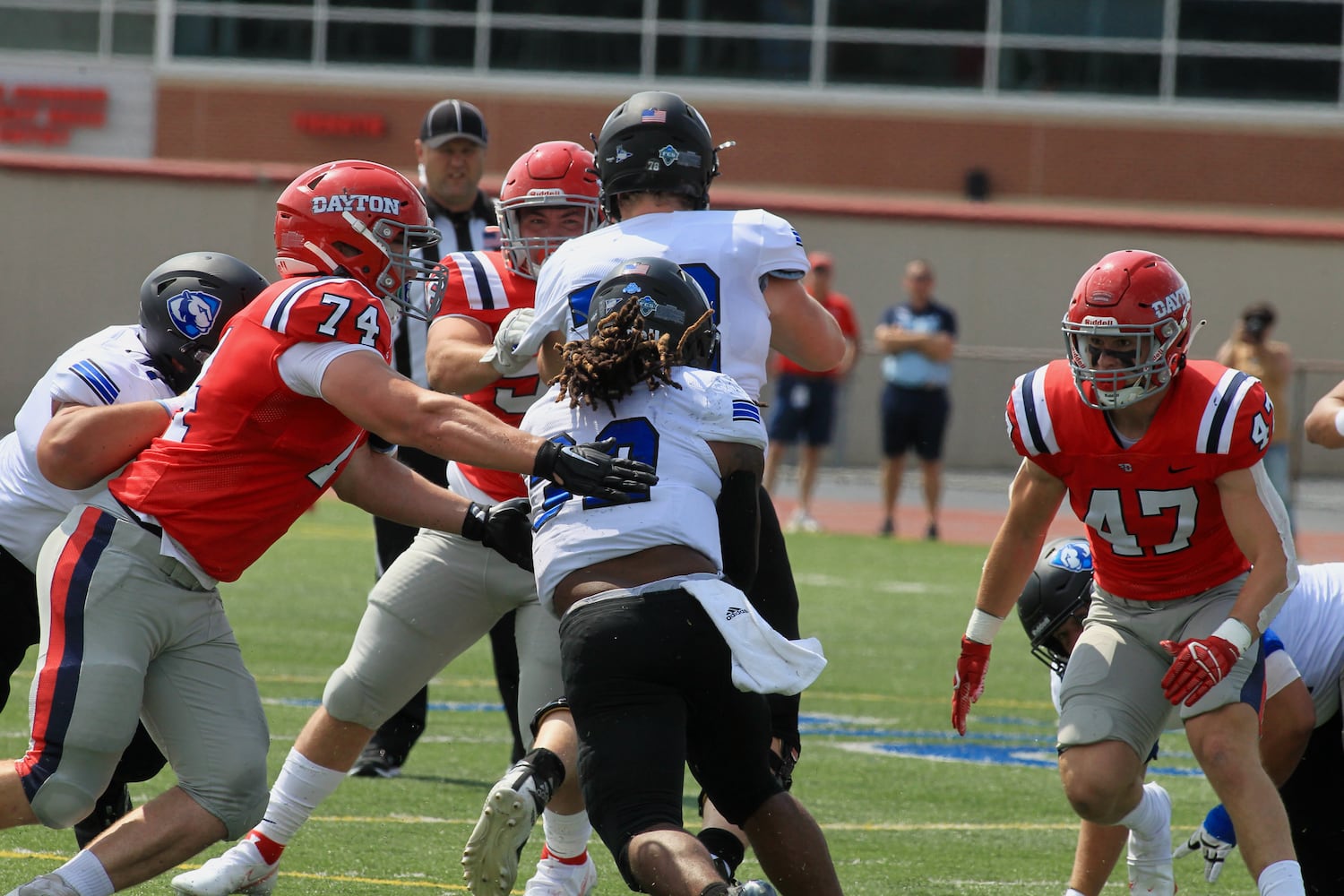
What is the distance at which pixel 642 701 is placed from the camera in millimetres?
3572

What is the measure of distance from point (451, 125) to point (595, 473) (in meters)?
3.54

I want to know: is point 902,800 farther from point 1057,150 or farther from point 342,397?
point 1057,150

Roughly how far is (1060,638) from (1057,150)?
61.9 feet

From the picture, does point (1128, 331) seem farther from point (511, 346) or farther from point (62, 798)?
point (62, 798)

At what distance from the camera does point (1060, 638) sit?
5.03m

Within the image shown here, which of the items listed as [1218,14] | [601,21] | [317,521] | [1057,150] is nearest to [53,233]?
[317,521]

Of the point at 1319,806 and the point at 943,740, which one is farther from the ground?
the point at 1319,806

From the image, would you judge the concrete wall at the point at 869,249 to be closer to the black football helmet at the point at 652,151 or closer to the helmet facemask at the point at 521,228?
the helmet facemask at the point at 521,228

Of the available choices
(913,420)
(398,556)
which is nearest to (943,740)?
(398,556)

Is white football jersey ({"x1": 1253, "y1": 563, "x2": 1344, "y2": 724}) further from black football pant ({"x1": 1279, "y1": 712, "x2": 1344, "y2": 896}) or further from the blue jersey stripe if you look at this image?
the blue jersey stripe

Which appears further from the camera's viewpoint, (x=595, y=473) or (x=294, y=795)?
(x=294, y=795)

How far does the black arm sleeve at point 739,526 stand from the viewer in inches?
153

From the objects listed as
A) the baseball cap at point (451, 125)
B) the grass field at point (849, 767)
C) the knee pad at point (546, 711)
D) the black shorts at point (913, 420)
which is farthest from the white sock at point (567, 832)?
the black shorts at point (913, 420)

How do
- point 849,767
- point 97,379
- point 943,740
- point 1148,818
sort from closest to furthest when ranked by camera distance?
point 97,379
point 1148,818
point 849,767
point 943,740
